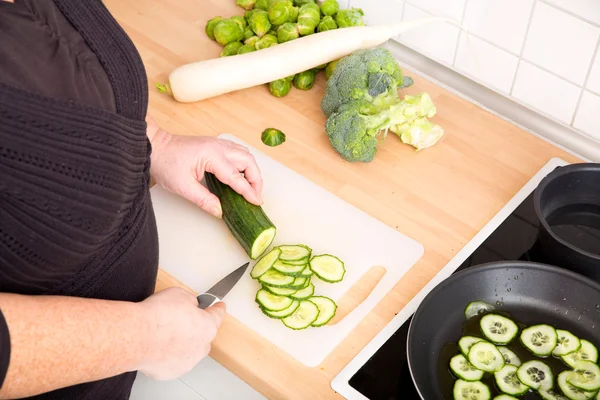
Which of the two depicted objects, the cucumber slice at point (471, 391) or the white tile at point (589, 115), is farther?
the white tile at point (589, 115)

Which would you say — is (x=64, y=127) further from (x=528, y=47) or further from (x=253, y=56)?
(x=528, y=47)

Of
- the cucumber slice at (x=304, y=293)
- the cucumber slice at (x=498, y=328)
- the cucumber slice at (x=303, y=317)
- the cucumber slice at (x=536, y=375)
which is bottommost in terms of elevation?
the cucumber slice at (x=303, y=317)

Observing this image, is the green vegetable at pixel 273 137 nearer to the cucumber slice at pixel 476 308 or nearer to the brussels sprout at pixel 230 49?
the brussels sprout at pixel 230 49

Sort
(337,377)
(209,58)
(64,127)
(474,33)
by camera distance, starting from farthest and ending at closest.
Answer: (209,58) < (474,33) < (337,377) < (64,127)

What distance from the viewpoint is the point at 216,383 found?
53.4 inches

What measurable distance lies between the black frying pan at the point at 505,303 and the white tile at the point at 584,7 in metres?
0.48

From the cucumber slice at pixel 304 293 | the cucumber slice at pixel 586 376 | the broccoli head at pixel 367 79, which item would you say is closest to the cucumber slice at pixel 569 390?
the cucumber slice at pixel 586 376

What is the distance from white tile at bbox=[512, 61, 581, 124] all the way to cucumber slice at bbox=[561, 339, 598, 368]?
52cm

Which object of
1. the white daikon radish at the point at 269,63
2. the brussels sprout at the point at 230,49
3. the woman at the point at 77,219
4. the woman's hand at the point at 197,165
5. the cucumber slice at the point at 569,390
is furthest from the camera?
the brussels sprout at the point at 230,49

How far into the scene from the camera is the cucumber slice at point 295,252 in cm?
134

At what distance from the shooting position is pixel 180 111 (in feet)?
5.43

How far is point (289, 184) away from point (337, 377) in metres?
0.44

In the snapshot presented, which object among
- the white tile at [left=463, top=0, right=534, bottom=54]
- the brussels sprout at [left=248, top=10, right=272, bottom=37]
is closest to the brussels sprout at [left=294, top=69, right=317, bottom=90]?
the brussels sprout at [left=248, top=10, right=272, bottom=37]

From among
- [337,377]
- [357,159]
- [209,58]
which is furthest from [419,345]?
[209,58]
